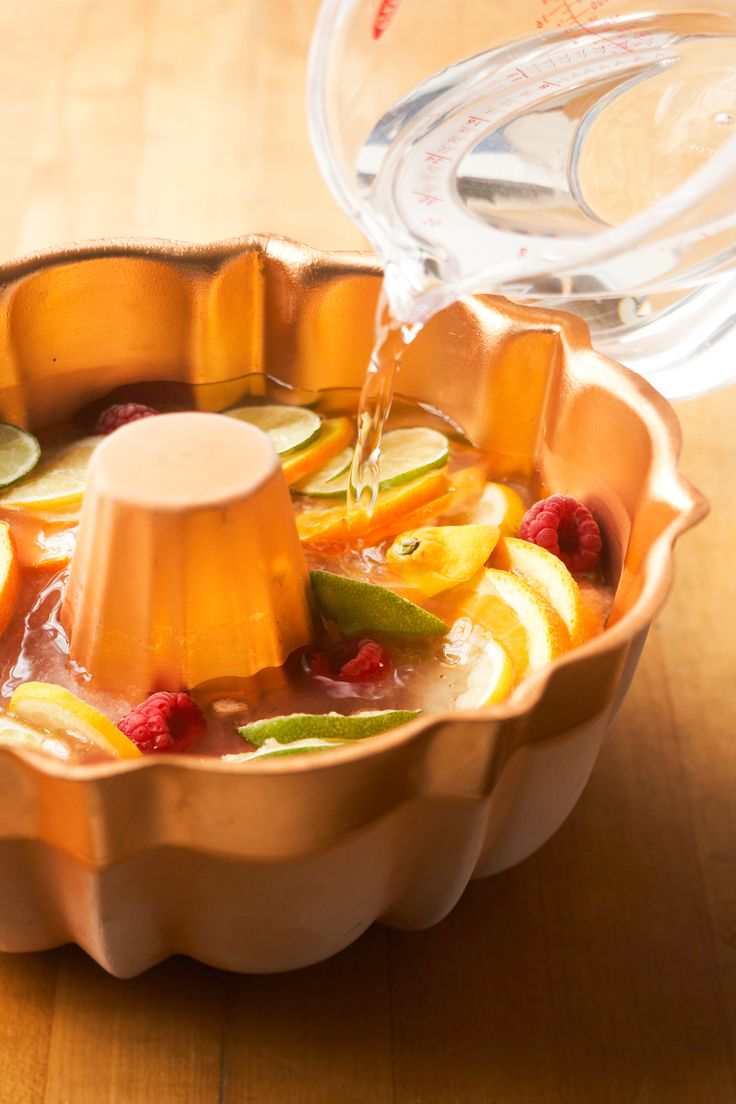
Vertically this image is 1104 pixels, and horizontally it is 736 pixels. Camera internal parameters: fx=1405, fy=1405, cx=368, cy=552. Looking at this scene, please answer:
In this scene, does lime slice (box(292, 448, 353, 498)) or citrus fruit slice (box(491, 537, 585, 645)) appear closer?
citrus fruit slice (box(491, 537, 585, 645))

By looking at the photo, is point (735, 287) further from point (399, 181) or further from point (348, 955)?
point (348, 955)


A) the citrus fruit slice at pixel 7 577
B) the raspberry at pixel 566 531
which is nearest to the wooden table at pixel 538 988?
the raspberry at pixel 566 531

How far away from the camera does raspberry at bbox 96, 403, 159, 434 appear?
1.81 metres

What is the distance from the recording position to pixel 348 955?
4.58ft

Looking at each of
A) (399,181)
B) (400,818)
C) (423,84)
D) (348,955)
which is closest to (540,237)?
(399,181)

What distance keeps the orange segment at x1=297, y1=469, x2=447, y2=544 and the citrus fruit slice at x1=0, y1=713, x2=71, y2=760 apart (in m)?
0.50

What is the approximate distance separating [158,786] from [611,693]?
16.9 inches

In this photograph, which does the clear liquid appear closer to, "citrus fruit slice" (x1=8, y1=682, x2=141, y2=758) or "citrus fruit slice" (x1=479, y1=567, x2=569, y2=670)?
"citrus fruit slice" (x1=479, y1=567, x2=569, y2=670)

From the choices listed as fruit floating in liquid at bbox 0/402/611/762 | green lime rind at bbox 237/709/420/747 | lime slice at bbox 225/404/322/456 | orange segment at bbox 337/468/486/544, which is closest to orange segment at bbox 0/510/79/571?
fruit floating in liquid at bbox 0/402/611/762

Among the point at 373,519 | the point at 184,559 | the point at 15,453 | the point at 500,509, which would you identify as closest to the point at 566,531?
the point at 500,509

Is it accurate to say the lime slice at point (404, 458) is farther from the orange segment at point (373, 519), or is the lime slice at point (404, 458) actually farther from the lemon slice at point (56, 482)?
the lemon slice at point (56, 482)

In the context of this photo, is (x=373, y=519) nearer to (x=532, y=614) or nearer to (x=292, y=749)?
(x=532, y=614)

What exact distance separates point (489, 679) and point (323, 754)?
0.45 m

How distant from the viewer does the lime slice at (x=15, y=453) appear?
5.82 feet
